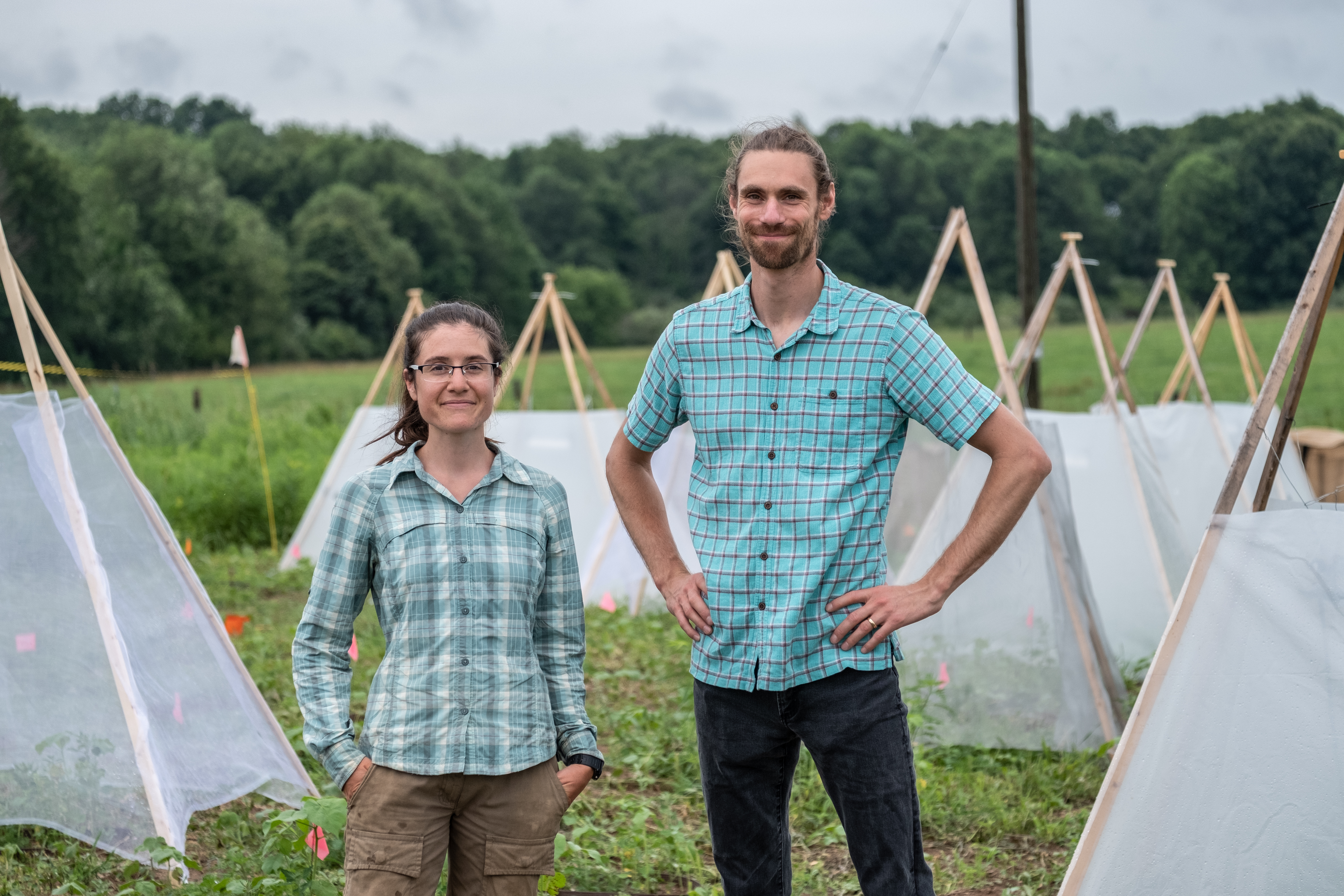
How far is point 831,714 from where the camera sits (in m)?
1.93

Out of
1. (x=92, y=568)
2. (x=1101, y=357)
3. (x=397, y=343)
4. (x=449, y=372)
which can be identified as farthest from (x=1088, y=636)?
(x=397, y=343)

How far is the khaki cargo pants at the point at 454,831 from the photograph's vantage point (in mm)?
1817

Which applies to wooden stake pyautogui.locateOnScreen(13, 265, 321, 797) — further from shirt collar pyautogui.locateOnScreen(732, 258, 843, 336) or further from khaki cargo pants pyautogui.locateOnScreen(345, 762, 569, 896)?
shirt collar pyautogui.locateOnScreen(732, 258, 843, 336)

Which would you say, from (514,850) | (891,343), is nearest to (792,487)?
(891,343)

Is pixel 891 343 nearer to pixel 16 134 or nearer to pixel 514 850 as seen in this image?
pixel 514 850

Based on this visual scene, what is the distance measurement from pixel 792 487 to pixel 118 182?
39619mm

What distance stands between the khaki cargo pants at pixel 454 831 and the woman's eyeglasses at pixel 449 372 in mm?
633

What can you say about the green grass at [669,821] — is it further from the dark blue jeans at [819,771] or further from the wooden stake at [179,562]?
the dark blue jeans at [819,771]

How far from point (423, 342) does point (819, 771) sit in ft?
3.24

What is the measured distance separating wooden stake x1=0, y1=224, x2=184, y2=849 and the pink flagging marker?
0.65m

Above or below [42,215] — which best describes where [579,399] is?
below

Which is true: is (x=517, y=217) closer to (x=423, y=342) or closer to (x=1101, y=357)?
(x=1101, y=357)

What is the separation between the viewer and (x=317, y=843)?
8.87 ft

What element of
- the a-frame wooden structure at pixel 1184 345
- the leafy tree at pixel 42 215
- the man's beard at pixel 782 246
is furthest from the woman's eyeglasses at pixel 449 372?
the leafy tree at pixel 42 215
